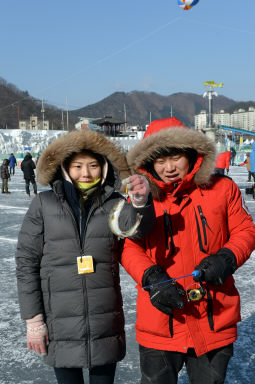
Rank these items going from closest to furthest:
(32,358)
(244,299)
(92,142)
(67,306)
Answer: (67,306), (92,142), (32,358), (244,299)

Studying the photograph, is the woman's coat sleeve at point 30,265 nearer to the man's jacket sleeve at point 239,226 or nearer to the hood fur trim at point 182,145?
the hood fur trim at point 182,145

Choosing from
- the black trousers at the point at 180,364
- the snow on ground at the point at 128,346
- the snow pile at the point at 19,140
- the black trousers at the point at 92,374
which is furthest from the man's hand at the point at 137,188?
the snow pile at the point at 19,140

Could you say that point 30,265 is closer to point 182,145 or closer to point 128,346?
point 182,145

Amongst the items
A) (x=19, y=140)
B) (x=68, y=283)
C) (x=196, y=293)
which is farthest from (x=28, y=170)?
(x=19, y=140)

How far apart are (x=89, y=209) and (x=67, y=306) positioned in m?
0.44

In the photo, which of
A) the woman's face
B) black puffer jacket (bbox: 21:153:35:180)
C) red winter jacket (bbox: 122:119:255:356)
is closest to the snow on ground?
red winter jacket (bbox: 122:119:255:356)

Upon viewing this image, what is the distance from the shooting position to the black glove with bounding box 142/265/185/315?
1503 millimetres

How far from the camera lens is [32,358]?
258 centimetres

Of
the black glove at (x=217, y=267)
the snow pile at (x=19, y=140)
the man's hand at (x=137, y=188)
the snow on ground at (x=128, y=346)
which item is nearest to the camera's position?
the man's hand at (x=137, y=188)

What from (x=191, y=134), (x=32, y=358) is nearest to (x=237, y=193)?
(x=191, y=134)

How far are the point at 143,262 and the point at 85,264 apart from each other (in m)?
0.26

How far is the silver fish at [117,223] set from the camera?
60.8 inches

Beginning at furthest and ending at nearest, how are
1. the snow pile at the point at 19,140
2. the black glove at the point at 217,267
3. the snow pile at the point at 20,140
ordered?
1. the snow pile at the point at 19,140
2. the snow pile at the point at 20,140
3. the black glove at the point at 217,267

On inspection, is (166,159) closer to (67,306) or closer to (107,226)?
(107,226)
